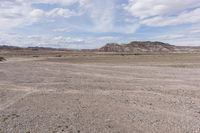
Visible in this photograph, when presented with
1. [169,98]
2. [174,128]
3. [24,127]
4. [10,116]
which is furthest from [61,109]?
[169,98]

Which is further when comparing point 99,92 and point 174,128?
point 99,92

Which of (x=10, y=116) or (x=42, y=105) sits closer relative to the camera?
(x=10, y=116)

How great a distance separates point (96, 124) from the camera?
956 cm

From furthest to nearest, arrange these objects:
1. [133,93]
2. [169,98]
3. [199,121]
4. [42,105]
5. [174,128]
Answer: [133,93]
[169,98]
[42,105]
[199,121]
[174,128]

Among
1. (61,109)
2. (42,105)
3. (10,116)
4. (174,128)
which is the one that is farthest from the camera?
(42,105)

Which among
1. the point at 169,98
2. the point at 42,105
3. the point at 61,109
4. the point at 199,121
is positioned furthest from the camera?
the point at 169,98

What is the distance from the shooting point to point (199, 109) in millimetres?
11945

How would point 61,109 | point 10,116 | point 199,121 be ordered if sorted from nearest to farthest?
point 199,121 < point 10,116 < point 61,109

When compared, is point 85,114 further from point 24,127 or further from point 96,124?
point 24,127

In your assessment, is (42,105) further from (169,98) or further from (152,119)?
(169,98)

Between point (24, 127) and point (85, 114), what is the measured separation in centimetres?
248

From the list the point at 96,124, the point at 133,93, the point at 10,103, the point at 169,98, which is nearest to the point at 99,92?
the point at 133,93

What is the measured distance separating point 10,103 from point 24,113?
2.42 metres

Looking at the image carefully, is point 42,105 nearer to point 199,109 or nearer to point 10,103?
point 10,103
